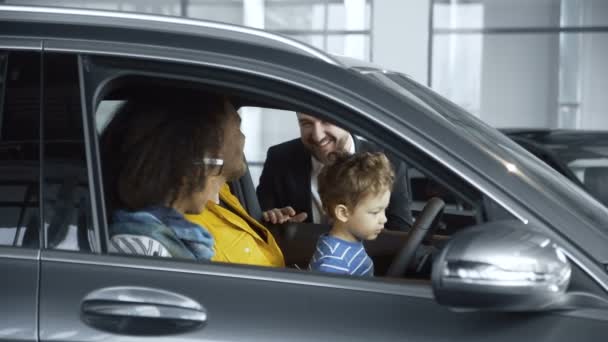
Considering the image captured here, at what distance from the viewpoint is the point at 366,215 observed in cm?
372

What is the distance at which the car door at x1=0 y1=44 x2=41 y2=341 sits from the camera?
2703 mm

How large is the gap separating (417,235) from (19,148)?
49.4 inches

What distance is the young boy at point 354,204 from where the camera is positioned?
3652mm

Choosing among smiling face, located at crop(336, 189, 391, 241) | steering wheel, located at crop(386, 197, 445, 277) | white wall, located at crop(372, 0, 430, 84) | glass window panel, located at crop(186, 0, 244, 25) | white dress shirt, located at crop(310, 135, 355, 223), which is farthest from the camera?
glass window panel, located at crop(186, 0, 244, 25)

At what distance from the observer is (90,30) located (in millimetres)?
2893

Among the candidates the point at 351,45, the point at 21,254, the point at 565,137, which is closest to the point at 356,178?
the point at 21,254

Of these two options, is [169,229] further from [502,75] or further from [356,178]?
[502,75]

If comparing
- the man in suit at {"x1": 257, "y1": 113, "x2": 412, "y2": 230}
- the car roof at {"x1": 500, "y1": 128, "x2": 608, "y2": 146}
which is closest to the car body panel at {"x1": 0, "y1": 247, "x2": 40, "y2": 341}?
the man in suit at {"x1": 257, "y1": 113, "x2": 412, "y2": 230}

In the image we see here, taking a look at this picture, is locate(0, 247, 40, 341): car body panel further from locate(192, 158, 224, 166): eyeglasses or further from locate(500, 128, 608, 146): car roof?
locate(500, 128, 608, 146): car roof

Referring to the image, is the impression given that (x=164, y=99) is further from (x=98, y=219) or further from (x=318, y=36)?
(x=318, y=36)

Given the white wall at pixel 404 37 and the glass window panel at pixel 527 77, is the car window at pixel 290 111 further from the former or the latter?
the glass window panel at pixel 527 77

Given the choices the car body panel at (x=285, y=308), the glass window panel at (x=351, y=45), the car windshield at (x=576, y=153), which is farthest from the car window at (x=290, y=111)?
the glass window panel at (x=351, y=45)

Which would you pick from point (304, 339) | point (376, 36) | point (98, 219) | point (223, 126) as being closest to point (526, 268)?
point (304, 339)

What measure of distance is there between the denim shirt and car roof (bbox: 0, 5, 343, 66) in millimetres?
519
